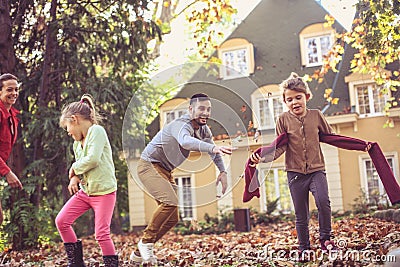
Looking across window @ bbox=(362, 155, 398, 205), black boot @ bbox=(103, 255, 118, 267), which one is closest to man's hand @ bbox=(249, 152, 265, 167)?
black boot @ bbox=(103, 255, 118, 267)

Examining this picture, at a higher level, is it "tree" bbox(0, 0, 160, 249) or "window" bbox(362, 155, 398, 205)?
"tree" bbox(0, 0, 160, 249)

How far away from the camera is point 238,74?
534cm

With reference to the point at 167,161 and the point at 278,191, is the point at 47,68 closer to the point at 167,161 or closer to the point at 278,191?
the point at 167,161

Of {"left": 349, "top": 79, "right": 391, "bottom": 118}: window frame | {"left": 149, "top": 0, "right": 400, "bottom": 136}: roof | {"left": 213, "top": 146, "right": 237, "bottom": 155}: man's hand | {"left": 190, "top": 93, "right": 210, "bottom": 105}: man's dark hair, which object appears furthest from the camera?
{"left": 149, "top": 0, "right": 400, "bottom": 136}: roof

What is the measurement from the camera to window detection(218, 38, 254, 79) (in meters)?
20.2

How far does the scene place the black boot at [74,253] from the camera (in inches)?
208

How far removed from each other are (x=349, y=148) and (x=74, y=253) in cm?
281

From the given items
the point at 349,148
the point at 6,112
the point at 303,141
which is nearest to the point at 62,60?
the point at 6,112

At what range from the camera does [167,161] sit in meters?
5.79

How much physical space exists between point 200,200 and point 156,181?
1.68 ft

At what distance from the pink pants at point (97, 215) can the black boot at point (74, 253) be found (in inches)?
1.9

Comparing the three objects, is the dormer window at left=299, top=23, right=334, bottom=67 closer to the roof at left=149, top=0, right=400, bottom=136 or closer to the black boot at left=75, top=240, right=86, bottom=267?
the roof at left=149, top=0, right=400, bottom=136

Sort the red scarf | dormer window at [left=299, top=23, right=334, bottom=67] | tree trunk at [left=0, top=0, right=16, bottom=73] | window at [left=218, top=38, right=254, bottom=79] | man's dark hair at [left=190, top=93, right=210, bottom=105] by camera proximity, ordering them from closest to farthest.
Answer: the red scarf, man's dark hair at [left=190, top=93, right=210, bottom=105], tree trunk at [left=0, top=0, right=16, bottom=73], dormer window at [left=299, top=23, right=334, bottom=67], window at [left=218, top=38, right=254, bottom=79]

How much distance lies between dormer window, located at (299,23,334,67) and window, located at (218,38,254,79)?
6.19 feet
